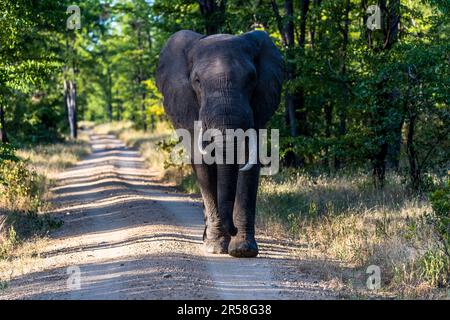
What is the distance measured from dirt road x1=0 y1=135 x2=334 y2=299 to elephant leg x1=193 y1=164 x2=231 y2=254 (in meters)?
0.20

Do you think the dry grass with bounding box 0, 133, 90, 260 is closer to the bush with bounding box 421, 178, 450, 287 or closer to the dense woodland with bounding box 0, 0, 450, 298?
the dense woodland with bounding box 0, 0, 450, 298

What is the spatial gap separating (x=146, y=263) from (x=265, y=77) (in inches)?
136

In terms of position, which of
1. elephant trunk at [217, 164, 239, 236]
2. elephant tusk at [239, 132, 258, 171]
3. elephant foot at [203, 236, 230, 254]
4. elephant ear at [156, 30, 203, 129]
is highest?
elephant ear at [156, 30, 203, 129]

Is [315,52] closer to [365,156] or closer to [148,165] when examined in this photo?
[365,156]

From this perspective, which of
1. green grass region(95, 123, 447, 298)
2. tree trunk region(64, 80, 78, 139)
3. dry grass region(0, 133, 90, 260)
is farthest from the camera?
tree trunk region(64, 80, 78, 139)

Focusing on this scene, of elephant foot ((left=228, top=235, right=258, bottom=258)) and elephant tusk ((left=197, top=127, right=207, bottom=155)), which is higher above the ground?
elephant tusk ((left=197, top=127, right=207, bottom=155))

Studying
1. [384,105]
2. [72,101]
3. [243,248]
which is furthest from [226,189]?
[72,101]

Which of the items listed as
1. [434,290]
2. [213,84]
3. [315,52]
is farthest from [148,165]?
[434,290]

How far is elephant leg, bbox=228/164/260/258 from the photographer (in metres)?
10.1

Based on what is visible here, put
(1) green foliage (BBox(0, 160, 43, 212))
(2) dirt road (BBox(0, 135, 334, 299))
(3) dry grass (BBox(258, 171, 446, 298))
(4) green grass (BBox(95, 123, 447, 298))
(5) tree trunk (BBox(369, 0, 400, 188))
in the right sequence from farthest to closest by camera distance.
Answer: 1. (1) green foliage (BBox(0, 160, 43, 212))
2. (5) tree trunk (BBox(369, 0, 400, 188))
3. (3) dry grass (BBox(258, 171, 446, 298))
4. (4) green grass (BBox(95, 123, 447, 298))
5. (2) dirt road (BBox(0, 135, 334, 299))

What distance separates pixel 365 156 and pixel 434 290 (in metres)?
7.66

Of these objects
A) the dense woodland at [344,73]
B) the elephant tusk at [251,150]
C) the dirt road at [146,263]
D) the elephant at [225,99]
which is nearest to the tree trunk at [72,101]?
the dense woodland at [344,73]

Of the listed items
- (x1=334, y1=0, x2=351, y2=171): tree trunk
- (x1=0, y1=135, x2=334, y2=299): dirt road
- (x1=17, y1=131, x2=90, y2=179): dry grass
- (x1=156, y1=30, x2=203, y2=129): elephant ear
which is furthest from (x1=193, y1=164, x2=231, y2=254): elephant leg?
(x1=17, y1=131, x2=90, y2=179): dry grass

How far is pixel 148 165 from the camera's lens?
2783cm
